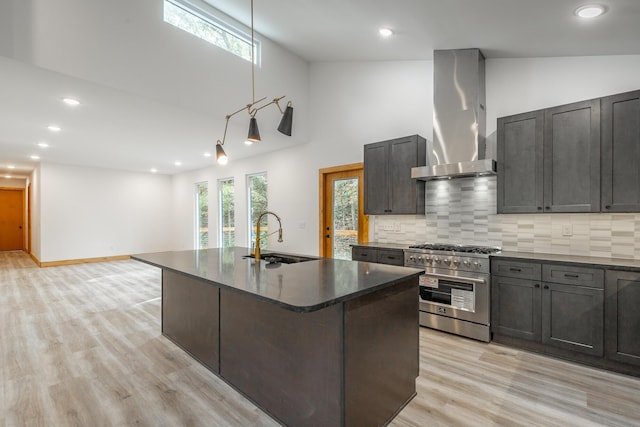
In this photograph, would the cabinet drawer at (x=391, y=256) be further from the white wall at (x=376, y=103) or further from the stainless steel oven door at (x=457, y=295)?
the white wall at (x=376, y=103)

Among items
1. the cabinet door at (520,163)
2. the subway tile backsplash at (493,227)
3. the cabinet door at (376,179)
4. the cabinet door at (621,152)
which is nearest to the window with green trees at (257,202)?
the subway tile backsplash at (493,227)

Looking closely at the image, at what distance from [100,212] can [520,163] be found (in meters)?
9.45

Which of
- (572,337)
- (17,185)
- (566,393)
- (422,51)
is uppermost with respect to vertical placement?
A: (422,51)

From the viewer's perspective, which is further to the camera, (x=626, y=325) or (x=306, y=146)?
(x=306, y=146)

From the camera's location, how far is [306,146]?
5688 mm

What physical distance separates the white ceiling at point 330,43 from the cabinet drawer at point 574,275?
1.92m

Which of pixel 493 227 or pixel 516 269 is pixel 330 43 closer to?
pixel 493 227

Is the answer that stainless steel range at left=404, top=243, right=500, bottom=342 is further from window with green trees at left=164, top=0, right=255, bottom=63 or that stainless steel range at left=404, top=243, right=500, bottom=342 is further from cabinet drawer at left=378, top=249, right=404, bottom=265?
window with green trees at left=164, top=0, right=255, bottom=63

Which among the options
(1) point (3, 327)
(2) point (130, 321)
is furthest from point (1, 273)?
(2) point (130, 321)

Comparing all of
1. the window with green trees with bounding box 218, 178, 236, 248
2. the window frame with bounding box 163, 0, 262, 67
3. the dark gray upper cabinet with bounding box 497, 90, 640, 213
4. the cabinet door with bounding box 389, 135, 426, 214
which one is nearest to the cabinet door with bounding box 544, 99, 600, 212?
the dark gray upper cabinet with bounding box 497, 90, 640, 213

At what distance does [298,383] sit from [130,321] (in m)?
2.87

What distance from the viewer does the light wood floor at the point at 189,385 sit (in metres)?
2.02

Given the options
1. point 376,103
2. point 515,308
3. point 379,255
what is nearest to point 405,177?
point 379,255

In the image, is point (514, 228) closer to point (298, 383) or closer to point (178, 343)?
point (298, 383)
